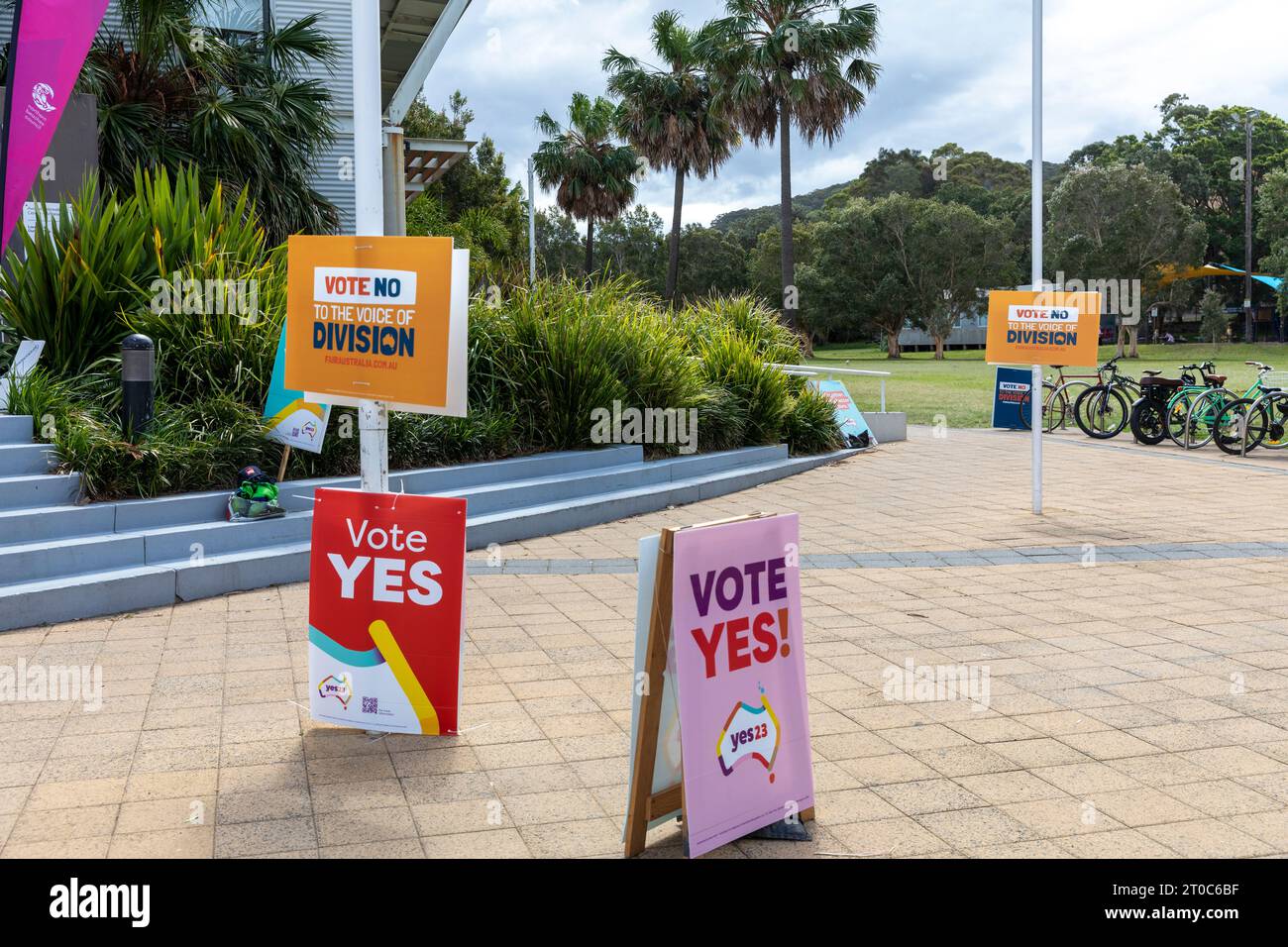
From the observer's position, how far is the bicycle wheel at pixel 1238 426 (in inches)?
587

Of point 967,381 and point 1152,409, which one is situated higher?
point 967,381

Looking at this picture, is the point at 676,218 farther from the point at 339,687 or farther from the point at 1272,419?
the point at 339,687

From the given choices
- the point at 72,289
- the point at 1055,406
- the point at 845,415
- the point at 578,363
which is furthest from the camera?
the point at 1055,406

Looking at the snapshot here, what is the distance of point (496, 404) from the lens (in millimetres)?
10328

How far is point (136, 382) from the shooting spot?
7637mm

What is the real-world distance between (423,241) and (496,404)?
19.5ft

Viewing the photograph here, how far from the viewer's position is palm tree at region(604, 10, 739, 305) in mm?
41375

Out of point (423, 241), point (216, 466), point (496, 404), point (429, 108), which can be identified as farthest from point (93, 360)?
point (429, 108)

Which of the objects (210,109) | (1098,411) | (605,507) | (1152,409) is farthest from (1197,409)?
(210,109)

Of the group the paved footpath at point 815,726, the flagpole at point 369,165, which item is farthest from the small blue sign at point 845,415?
the flagpole at point 369,165

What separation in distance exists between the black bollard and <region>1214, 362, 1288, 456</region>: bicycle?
13.4m

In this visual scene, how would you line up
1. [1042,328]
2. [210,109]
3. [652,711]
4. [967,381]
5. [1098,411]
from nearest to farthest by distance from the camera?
[652,711] → [1042,328] → [210,109] → [1098,411] → [967,381]

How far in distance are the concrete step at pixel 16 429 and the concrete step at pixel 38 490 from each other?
556mm

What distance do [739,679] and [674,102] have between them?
134 feet
